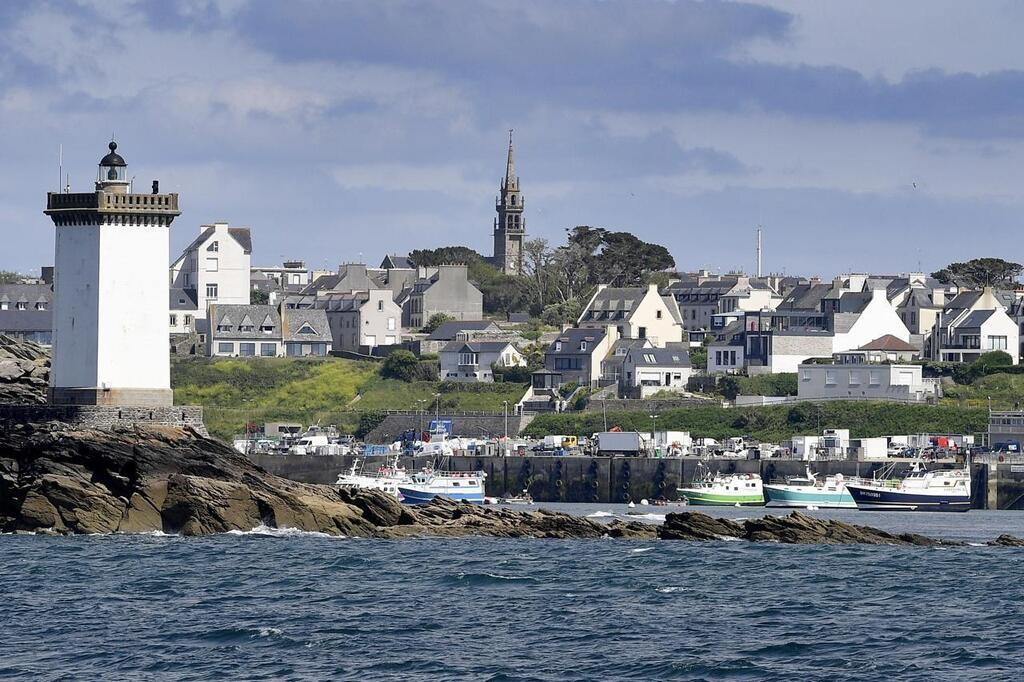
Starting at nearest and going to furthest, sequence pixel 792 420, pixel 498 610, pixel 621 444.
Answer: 1. pixel 498 610
2. pixel 621 444
3. pixel 792 420

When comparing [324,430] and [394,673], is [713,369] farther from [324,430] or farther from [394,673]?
[394,673]

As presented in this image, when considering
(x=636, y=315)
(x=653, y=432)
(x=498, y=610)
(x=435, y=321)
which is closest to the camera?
(x=498, y=610)

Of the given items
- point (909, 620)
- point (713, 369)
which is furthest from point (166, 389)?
point (713, 369)

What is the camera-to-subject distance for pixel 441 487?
274 ft

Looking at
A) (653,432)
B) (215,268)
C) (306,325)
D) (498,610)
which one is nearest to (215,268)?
(215,268)

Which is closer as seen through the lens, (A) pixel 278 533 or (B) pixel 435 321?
(A) pixel 278 533

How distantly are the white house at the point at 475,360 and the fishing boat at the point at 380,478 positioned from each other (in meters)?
22.0

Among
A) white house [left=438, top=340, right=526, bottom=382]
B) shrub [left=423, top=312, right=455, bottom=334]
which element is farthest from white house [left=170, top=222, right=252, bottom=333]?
white house [left=438, top=340, right=526, bottom=382]

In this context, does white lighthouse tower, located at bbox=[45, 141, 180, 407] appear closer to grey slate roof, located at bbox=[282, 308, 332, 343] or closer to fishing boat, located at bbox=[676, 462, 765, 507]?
fishing boat, located at bbox=[676, 462, 765, 507]

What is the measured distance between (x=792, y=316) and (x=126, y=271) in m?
68.4

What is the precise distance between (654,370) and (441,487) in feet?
94.9

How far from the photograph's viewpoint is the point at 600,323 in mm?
120938

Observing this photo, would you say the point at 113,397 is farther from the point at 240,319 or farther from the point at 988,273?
the point at 988,273

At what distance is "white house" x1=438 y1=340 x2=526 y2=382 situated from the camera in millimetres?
115938
